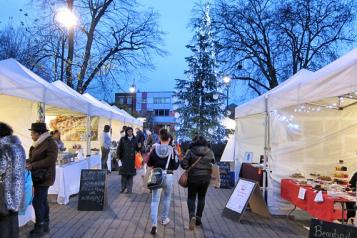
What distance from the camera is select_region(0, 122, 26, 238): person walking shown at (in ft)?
15.6

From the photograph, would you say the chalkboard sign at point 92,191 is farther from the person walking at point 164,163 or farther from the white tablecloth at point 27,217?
the person walking at point 164,163

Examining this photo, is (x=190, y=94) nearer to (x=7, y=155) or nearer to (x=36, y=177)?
(x=36, y=177)

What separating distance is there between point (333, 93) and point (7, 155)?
4.02 metres

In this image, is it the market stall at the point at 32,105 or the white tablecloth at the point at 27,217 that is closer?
the white tablecloth at the point at 27,217

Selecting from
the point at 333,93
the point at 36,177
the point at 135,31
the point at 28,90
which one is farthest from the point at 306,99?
the point at 135,31

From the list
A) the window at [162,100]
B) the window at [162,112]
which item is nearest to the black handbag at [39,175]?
Result: the window at [162,112]

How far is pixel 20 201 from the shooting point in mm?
4914

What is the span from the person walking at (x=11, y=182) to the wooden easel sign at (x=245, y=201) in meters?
4.74

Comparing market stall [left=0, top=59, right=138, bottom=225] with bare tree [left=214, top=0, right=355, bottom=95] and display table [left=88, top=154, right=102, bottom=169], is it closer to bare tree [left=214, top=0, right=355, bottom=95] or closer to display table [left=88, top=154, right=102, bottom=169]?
display table [left=88, top=154, right=102, bottom=169]

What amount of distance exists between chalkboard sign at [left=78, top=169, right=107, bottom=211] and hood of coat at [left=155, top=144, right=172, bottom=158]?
2.10 metres

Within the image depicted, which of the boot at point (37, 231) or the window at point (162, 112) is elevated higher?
the window at point (162, 112)

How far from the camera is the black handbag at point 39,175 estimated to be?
6.72 m

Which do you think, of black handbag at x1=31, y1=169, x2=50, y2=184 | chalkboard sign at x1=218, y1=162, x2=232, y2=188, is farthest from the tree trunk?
black handbag at x1=31, y1=169, x2=50, y2=184

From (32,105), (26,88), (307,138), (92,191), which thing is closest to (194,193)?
(92,191)
